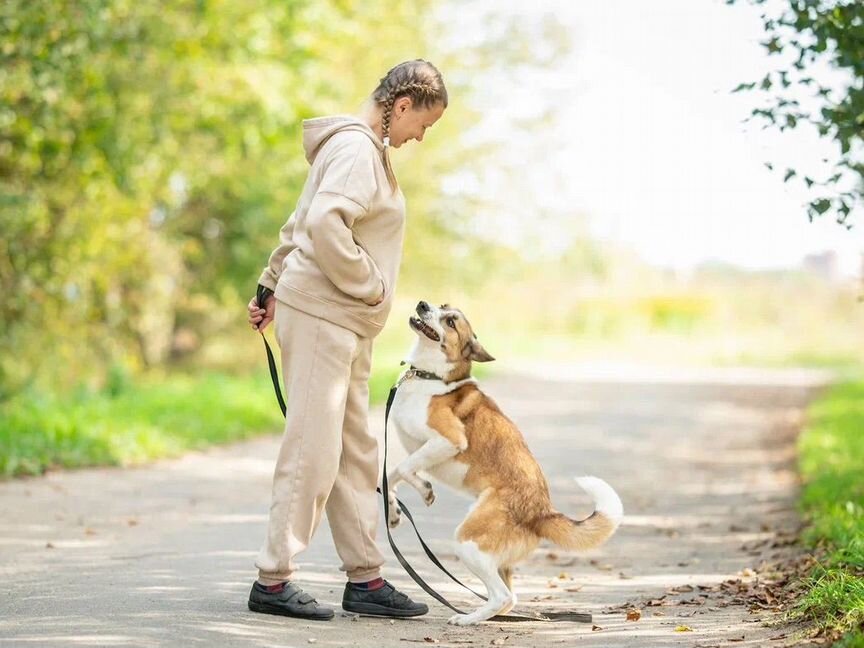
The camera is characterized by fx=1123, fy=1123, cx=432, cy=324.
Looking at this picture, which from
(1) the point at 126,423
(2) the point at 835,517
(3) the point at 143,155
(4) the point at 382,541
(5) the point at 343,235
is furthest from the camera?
(3) the point at 143,155

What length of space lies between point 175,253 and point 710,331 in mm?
22271

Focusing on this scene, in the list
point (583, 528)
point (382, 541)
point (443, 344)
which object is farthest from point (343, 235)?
point (382, 541)

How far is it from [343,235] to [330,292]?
287 millimetres

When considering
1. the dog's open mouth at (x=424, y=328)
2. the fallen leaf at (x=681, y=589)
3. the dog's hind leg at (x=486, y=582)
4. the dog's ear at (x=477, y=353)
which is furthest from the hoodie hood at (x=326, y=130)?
the fallen leaf at (x=681, y=589)

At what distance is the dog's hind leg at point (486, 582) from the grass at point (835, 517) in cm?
129

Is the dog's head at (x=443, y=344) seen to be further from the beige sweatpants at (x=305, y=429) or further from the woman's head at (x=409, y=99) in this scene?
the woman's head at (x=409, y=99)

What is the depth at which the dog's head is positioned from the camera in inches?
213

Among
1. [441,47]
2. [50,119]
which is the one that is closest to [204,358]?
[441,47]

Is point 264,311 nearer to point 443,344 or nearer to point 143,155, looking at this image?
point 443,344

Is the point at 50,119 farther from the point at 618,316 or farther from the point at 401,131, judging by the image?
the point at 618,316

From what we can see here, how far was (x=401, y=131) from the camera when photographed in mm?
4922

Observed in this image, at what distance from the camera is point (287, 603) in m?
4.83

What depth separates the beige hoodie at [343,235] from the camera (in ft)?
15.1

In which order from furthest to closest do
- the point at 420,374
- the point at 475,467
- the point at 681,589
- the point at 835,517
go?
the point at 835,517, the point at 681,589, the point at 420,374, the point at 475,467
